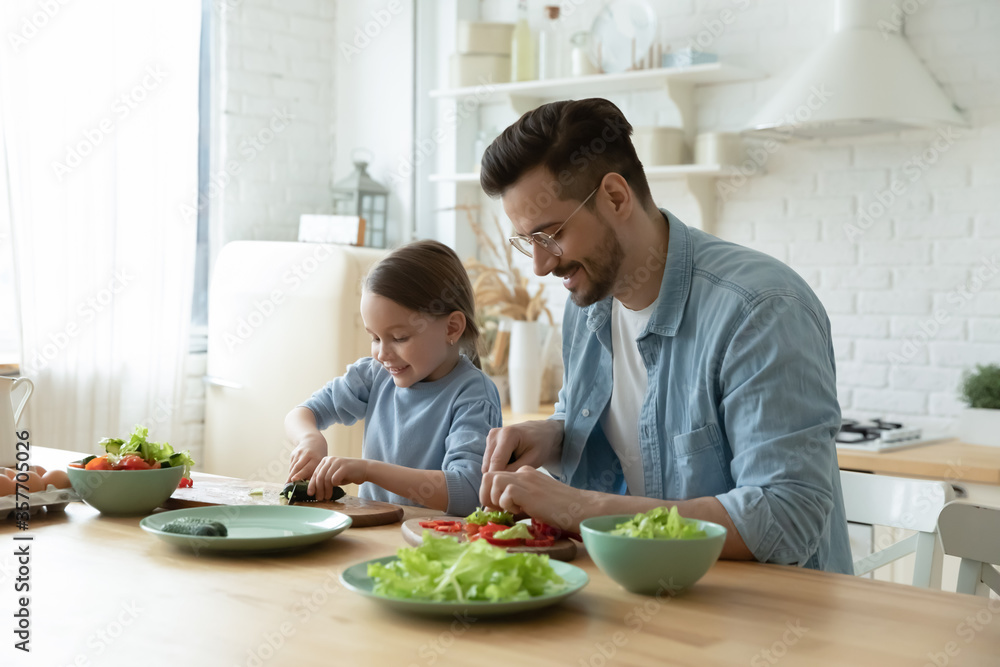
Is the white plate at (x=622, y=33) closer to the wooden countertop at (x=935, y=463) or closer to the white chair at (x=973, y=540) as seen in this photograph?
the wooden countertop at (x=935, y=463)

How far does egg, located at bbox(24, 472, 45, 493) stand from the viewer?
1547 millimetres

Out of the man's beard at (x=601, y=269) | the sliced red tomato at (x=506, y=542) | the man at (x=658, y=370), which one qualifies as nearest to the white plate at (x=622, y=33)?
the man at (x=658, y=370)

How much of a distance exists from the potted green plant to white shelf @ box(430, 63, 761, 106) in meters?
1.28

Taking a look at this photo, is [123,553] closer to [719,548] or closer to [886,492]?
[719,548]

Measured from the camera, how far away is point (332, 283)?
Result: 3.49m

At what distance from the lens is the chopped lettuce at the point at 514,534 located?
49.3 inches

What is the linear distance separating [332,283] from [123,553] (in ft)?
7.38

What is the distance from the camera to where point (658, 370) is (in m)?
1.59

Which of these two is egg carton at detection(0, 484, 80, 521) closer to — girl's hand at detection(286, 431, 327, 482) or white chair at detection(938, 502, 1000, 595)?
girl's hand at detection(286, 431, 327, 482)

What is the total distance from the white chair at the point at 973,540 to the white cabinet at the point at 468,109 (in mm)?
2159

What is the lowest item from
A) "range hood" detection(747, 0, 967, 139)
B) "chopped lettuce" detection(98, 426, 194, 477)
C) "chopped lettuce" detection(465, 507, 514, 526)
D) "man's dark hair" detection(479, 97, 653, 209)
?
"chopped lettuce" detection(465, 507, 514, 526)

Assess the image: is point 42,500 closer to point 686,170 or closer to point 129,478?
point 129,478

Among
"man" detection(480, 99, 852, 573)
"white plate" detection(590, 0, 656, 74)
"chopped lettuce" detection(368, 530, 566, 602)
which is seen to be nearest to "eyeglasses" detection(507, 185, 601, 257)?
"man" detection(480, 99, 852, 573)

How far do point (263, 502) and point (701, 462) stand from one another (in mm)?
718
